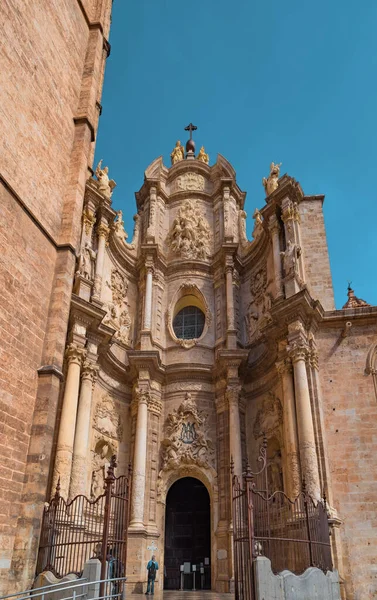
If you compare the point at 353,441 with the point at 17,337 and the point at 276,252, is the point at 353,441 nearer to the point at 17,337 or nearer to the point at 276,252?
the point at 276,252

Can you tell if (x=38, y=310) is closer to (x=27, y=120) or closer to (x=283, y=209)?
(x=27, y=120)

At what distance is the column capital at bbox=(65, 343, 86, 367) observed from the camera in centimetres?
1490

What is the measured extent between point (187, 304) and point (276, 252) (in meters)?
4.73

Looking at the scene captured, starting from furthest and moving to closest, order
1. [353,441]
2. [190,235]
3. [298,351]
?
[190,235] < [298,351] < [353,441]

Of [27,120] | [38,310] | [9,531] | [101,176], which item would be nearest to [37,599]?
[9,531]

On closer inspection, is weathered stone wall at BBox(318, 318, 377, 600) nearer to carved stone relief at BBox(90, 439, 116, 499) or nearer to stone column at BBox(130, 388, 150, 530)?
stone column at BBox(130, 388, 150, 530)

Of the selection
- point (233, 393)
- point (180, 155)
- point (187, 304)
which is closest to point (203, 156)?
point (180, 155)

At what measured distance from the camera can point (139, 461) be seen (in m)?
16.1

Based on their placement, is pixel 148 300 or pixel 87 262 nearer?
pixel 87 262

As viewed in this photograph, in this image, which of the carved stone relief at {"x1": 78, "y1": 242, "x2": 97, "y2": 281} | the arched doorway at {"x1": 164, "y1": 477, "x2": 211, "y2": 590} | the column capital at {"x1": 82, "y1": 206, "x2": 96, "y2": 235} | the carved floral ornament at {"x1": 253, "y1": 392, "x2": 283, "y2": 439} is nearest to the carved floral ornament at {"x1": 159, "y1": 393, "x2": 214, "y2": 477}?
the arched doorway at {"x1": 164, "y1": 477, "x2": 211, "y2": 590}

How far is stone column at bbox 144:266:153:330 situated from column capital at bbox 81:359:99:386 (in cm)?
336

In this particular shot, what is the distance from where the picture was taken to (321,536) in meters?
10.7

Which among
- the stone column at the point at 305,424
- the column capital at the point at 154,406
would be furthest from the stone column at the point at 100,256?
the stone column at the point at 305,424

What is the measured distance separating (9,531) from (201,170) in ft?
56.5
